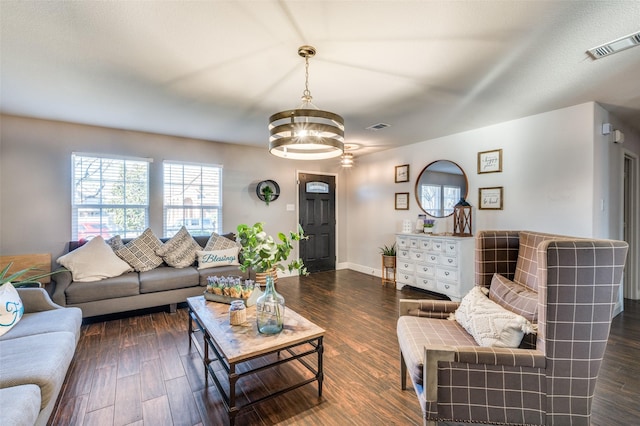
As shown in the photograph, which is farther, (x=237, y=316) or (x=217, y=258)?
(x=217, y=258)

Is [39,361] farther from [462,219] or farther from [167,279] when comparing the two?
[462,219]

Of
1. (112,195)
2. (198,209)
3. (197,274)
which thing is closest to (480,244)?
(197,274)

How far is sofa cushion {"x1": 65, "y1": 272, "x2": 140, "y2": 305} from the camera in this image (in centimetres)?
310

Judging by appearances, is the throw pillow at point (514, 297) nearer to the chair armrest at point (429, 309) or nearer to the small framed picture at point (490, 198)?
the chair armrest at point (429, 309)

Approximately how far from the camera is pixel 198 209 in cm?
472

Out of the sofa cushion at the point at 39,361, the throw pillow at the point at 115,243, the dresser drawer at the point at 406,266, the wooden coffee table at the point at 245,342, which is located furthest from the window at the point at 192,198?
the dresser drawer at the point at 406,266

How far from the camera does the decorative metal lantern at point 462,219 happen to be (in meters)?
4.12

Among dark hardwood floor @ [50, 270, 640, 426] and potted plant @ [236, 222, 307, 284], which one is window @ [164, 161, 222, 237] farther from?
potted plant @ [236, 222, 307, 284]

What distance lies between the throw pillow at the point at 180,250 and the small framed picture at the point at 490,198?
4.13 m

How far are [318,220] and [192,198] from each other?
2475 millimetres

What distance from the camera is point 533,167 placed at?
11.5ft

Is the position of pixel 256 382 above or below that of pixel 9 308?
below

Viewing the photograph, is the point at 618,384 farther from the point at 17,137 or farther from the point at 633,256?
the point at 17,137

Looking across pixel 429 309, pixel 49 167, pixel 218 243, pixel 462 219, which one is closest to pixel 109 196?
pixel 49 167
